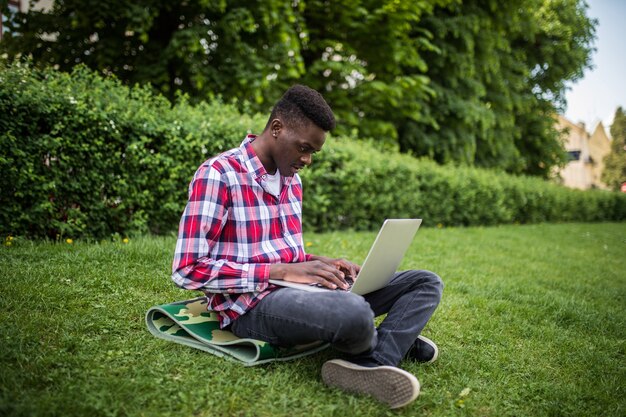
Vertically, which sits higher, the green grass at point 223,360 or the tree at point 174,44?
the tree at point 174,44

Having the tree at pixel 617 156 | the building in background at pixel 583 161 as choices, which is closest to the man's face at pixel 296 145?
the tree at pixel 617 156

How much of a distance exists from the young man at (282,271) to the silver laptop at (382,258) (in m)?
0.09

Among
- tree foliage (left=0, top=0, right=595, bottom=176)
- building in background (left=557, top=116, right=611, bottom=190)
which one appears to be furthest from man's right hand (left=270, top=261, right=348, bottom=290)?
building in background (left=557, top=116, right=611, bottom=190)

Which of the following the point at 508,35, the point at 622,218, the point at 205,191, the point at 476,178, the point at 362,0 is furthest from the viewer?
the point at 622,218

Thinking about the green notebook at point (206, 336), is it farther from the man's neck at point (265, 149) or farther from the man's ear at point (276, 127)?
the man's ear at point (276, 127)

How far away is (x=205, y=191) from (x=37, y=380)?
1.30 meters

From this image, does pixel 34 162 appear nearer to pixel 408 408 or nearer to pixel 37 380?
pixel 37 380

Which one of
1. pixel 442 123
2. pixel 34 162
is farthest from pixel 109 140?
pixel 442 123

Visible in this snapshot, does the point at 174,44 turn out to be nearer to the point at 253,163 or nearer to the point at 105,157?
the point at 105,157

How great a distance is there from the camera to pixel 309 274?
2.69 m

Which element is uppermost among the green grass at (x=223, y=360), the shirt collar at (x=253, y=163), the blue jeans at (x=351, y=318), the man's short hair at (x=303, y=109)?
the man's short hair at (x=303, y=109)

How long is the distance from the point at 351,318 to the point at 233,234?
33.9 inches

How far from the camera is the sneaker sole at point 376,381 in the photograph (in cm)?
252

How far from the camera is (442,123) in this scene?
49.6 feet
